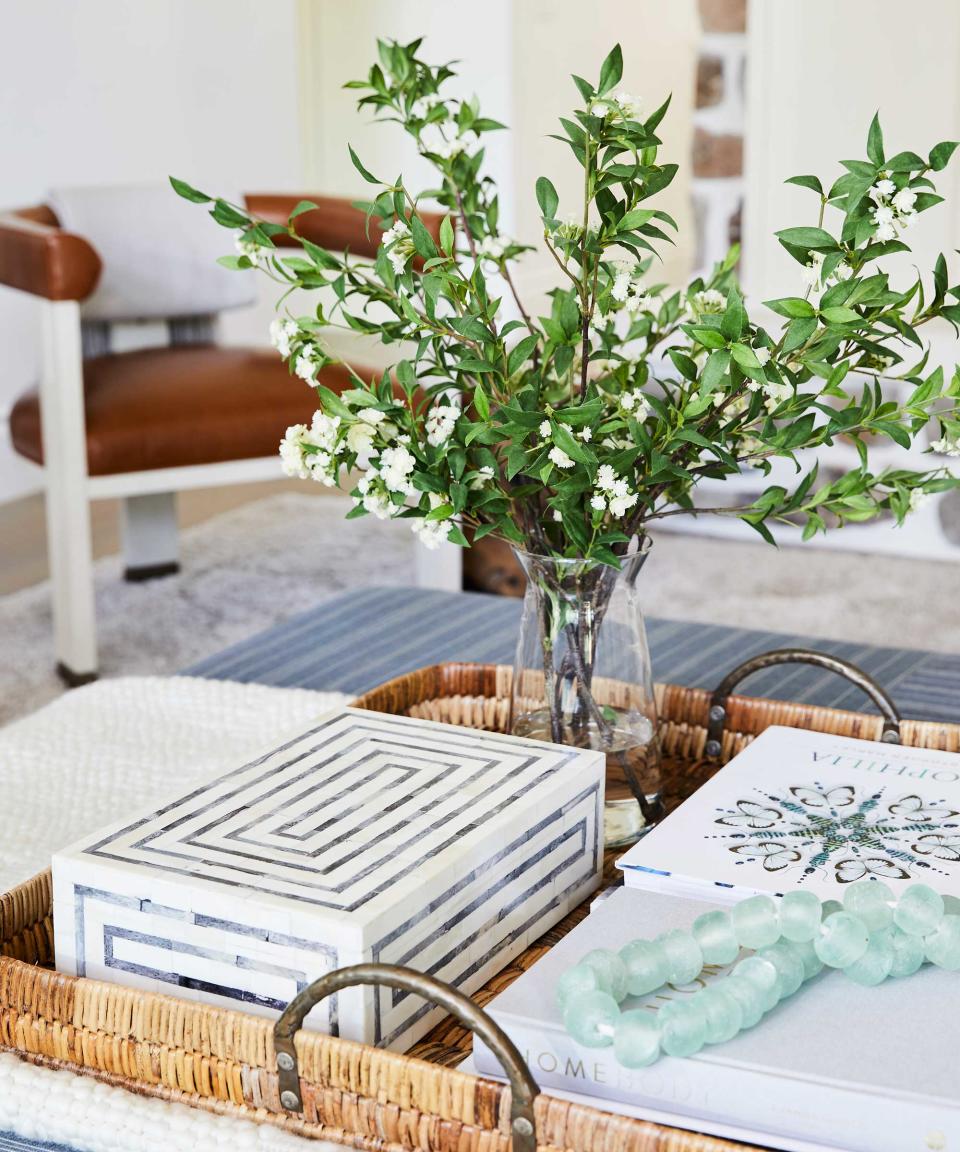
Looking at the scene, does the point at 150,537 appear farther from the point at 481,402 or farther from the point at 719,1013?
the point at 719,1013

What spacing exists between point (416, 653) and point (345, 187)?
14.5 ft

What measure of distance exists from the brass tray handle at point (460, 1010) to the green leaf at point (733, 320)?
1.14 feet

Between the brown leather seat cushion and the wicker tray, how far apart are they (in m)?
1.68

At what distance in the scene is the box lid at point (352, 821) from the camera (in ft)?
2.13

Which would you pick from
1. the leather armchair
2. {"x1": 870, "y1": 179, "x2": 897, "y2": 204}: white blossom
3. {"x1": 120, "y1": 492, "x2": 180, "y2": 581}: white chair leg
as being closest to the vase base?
{"x1": 870, "y1": 179, "x2": 897, "y2": 204}: white blossom

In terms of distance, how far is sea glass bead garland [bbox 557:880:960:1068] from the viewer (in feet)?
1.93

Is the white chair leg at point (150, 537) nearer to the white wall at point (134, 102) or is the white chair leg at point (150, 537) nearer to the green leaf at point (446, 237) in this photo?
the white wall at point (134, 102)

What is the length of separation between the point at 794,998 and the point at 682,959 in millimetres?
49

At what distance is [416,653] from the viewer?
141cm

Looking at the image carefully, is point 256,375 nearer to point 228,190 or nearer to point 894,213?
point 228,190

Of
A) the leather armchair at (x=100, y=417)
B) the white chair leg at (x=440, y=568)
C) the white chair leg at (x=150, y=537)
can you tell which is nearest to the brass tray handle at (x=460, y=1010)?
the leather armchair at (x=100, y=417)

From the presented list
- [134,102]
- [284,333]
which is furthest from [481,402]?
[134,102]

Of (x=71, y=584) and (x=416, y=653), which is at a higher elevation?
(x=416, y=653)

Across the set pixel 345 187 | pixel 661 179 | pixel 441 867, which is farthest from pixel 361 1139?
pixel 345 187
